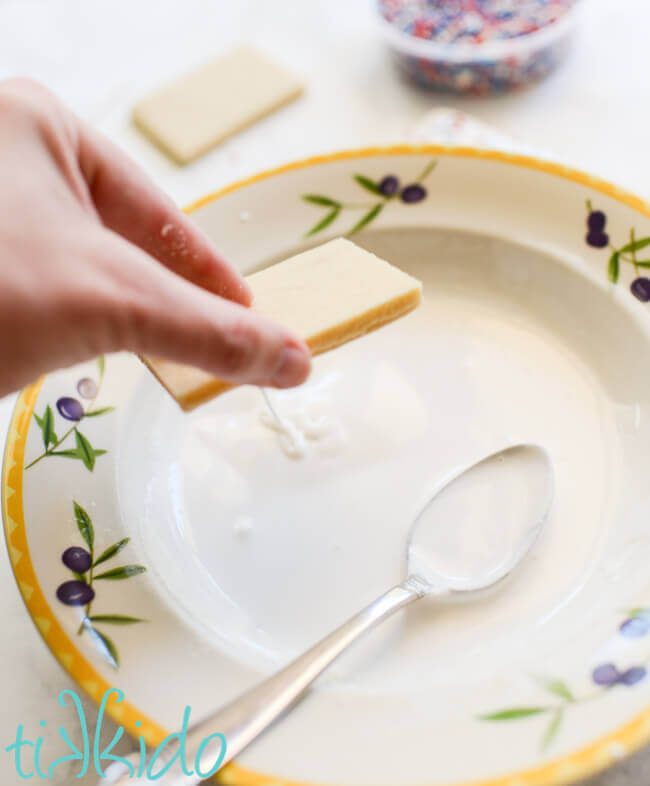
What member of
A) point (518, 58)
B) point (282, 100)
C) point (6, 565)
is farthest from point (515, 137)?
point (6, 565)

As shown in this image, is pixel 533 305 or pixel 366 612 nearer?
pixel 366 612

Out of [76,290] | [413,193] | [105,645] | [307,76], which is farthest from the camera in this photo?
[307,76]

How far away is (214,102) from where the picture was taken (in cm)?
94

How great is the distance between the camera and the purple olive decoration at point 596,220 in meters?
0.61

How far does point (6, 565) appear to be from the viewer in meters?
0.61

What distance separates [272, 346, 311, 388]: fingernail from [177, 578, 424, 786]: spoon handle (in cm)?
15

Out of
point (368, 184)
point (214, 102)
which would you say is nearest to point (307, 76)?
point (214, 102)

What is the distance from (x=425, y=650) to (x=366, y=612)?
5 cm

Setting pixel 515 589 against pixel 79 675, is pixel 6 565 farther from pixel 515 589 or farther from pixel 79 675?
pixel 515 589

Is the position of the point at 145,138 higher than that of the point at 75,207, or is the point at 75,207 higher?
the point at 75,207

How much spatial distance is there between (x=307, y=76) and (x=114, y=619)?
2.49 feet

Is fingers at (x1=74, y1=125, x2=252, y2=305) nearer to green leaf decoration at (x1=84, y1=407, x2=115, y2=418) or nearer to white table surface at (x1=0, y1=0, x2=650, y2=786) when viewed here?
green leaf decoration at (x1=84, y1=407, x2=115, y2=418)

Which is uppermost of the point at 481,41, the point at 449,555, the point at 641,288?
the point at 481,41

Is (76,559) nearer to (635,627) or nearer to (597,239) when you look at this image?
(635,627)
